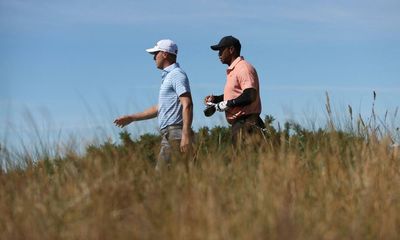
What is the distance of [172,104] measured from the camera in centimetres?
835

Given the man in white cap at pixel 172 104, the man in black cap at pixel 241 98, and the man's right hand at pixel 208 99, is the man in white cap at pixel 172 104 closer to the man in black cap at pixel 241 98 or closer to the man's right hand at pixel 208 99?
the man in black cap at pixel 241 98

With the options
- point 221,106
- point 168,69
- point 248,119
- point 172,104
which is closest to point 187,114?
point 172,104

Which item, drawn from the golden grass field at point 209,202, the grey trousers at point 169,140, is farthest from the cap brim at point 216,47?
the golden grass field at point 209,202

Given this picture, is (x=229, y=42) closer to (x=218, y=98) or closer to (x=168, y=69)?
(x=218, y=98)

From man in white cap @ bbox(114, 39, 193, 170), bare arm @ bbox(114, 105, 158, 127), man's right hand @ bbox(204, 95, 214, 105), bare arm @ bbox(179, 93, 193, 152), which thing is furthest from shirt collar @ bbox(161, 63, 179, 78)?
man's right hand @ bbox(204, 95, 214, 105)

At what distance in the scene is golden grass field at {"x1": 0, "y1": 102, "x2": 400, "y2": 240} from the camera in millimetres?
5062

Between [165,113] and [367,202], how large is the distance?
2910 millimetres

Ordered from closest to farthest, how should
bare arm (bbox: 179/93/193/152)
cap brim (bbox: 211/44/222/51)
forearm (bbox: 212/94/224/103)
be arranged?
bare arm (bbox: 179/93/193/152), cap brim (bbox: 211/44/222/51), forearm (bbox: 212/94/224/103)

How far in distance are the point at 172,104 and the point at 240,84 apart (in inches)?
36.4

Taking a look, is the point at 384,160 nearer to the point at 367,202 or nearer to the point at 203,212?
the point at 367,202

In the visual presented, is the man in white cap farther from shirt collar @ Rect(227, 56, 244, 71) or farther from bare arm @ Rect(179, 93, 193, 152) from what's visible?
shirt collar @ Rect(227, 56, 244, 71)

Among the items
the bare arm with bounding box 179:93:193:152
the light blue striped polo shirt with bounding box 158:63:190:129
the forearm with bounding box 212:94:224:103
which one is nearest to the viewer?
the bare arm with bounding box 179:93:193:152

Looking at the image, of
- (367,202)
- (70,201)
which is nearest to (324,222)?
(367,202)

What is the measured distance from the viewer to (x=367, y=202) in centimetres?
611
